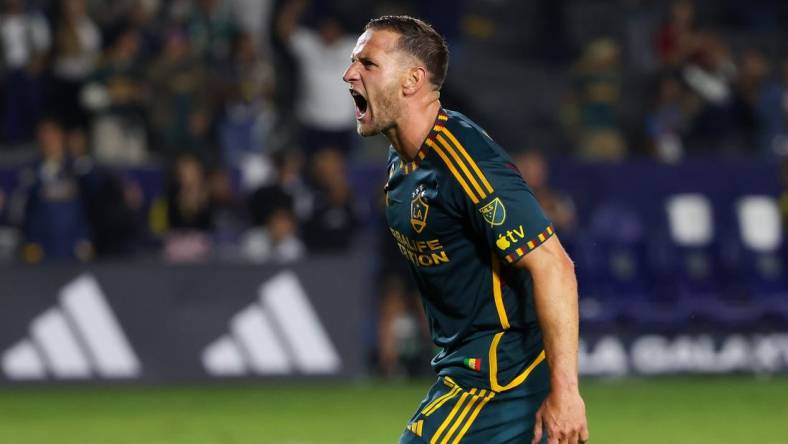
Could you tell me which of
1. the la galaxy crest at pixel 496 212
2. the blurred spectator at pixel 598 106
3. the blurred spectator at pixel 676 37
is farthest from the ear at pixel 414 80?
the blurred spectator at pixel 676 37

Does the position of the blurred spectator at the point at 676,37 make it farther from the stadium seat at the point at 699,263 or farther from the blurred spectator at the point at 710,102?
the stadium seat at the point at 699,263

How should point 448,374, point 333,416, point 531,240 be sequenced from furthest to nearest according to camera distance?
point 333,416
point 448,374
point 531,240

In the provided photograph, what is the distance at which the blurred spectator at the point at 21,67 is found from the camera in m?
14.9

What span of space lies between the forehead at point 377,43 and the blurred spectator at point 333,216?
8896 millimetres

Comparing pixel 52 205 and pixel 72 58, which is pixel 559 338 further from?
pixel 72 58

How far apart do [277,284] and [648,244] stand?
3938 millimetres

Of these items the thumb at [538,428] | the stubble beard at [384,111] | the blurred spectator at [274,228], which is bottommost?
the blurred spectator at [274,228]

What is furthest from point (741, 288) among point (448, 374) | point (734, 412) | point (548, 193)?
point (448, 374)

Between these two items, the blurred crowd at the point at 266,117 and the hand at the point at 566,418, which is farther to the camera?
the blurred crowd at the point at 266,117

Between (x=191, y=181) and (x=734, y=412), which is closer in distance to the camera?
(x=734, y=412)

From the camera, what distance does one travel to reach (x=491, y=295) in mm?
4668

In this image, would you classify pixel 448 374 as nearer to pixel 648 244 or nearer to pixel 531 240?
pixel 531 240

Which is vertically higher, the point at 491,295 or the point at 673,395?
the point at 491,295

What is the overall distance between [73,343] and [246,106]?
3784mm
